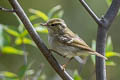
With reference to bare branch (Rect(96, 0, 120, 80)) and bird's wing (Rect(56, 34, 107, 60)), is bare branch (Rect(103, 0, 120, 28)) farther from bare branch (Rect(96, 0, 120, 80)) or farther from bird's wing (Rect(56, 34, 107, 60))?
bird's wing (Rect(56, 34, 107, 60))

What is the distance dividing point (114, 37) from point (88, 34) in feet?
1.91

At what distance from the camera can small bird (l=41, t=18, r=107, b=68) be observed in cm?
342

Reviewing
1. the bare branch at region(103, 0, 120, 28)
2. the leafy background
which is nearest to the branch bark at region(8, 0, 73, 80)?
the bare branch at region(103, 0, 120, 28)

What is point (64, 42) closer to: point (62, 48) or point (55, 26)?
point (62, 48)

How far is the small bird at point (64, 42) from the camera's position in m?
3.42

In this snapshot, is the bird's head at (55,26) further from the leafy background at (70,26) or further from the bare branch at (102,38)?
the leafy background at (70,26)

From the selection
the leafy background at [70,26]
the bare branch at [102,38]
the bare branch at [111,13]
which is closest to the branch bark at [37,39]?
the bare branch at [102,38]

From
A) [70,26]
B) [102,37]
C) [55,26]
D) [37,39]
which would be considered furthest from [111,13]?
[70,26]

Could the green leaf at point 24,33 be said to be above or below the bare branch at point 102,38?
above

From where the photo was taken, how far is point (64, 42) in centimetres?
352

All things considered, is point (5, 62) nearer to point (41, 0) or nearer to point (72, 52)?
point (41, 0)

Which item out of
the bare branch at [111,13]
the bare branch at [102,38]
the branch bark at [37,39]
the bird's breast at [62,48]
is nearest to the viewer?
the branch bark at [37,39]

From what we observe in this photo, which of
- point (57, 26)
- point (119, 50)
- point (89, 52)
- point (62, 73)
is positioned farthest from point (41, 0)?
point (62, 73)

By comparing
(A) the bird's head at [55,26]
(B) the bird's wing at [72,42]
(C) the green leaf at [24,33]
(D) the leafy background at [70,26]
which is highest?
(C) the green leaf at [24,33]
